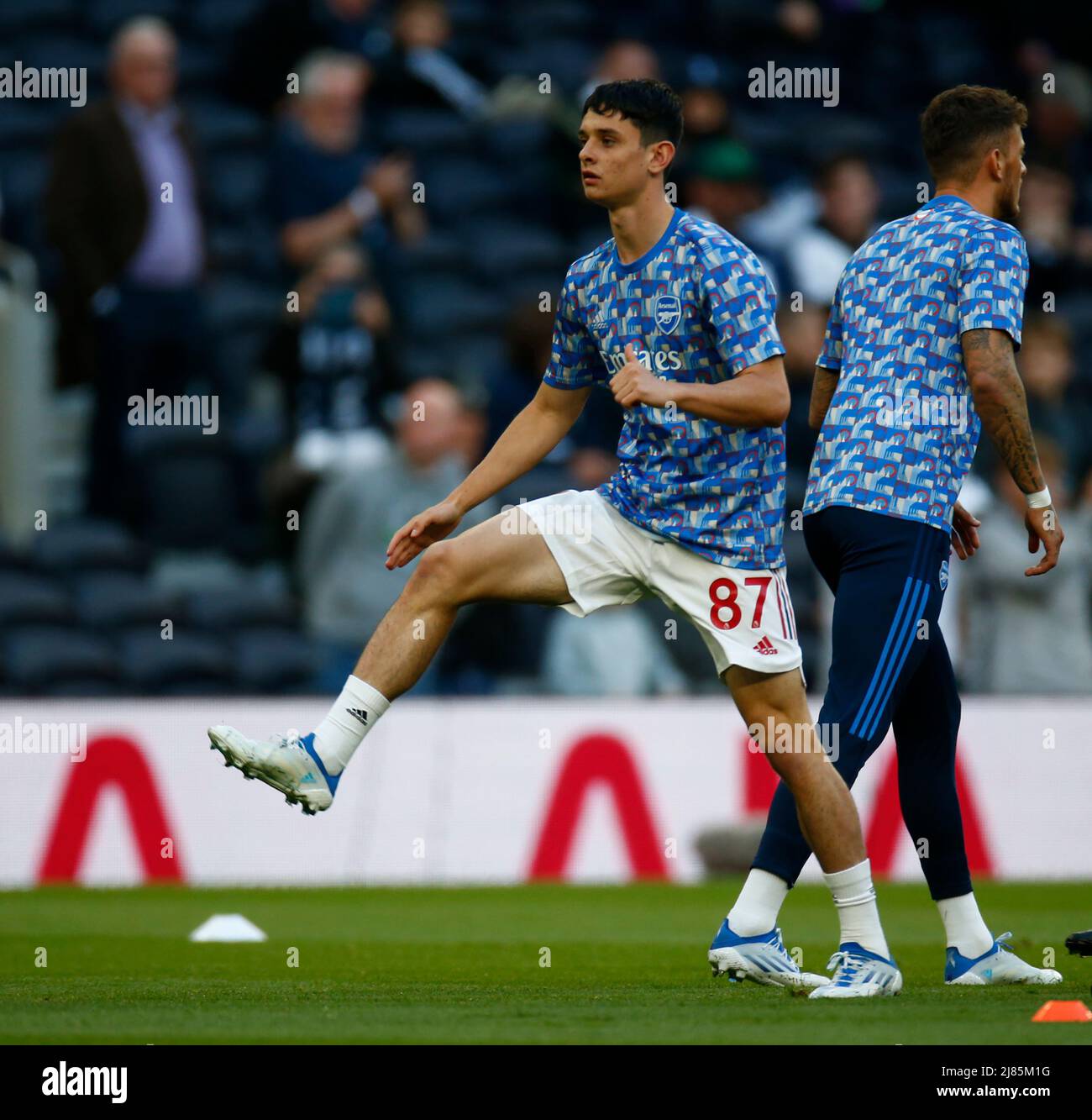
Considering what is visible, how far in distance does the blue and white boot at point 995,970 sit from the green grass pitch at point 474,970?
0.40ft

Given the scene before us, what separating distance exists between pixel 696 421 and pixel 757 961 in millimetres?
1611

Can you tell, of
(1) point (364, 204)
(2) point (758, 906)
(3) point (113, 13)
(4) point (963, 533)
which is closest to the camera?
(2) point (758, 906)

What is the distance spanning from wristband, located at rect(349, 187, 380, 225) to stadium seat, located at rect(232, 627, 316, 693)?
2.85 m

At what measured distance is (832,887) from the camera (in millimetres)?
6520

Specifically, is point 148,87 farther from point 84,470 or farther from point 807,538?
point 807,538

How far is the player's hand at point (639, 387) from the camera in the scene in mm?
6129

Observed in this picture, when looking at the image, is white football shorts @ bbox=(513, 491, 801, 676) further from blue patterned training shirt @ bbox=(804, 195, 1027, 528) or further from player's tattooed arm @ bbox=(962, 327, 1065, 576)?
player's tattooed arm @ bbox=(962, 327, 1065, 576)

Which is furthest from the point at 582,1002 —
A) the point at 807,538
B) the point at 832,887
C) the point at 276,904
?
the point at 276,904

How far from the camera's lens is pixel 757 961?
666 cm

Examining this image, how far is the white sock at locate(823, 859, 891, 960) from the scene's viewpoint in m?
6.44

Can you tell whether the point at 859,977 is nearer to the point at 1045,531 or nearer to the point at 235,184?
the point at 1045,531

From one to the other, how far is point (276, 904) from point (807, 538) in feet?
15.6

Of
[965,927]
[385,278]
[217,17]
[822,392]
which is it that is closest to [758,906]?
[965,927]

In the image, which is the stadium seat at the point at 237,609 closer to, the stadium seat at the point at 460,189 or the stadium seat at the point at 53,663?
the stadium seat at the point at 53,663
